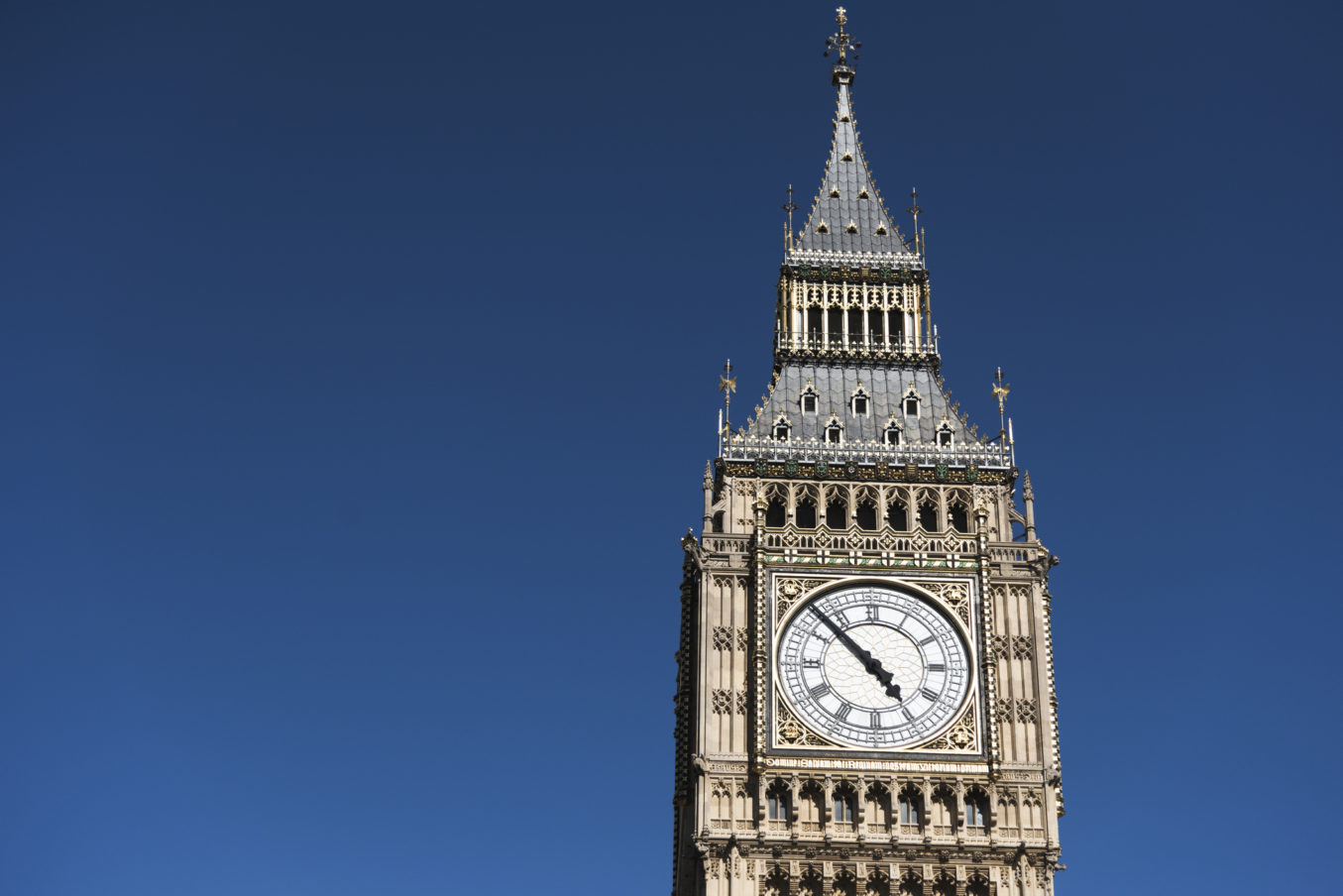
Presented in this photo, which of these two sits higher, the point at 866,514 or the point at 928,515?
the point at 928,515

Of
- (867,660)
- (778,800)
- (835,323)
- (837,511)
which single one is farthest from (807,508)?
(778,800)

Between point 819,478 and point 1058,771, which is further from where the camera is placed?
→ point 819,478

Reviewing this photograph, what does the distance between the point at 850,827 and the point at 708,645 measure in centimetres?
638

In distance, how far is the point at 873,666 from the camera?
64.0 meters

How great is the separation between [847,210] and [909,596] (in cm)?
1627

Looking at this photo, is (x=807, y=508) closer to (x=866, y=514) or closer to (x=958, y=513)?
(x=866, y=514)

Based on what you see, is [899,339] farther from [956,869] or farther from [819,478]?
[956,869]

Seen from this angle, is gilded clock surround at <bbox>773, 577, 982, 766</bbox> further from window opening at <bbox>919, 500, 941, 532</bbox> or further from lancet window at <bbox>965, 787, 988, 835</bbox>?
window opening at <bbox>919, 500, 941, 532</bbox>

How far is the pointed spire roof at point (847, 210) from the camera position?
75250mm

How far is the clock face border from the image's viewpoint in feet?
206

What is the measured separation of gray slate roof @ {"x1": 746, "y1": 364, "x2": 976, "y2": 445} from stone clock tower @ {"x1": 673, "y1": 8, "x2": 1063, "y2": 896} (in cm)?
7

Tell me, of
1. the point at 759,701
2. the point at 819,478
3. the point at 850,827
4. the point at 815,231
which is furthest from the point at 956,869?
the point at 815,231

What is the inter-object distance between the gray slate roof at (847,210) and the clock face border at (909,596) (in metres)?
13.7

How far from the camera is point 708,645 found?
212 feet
